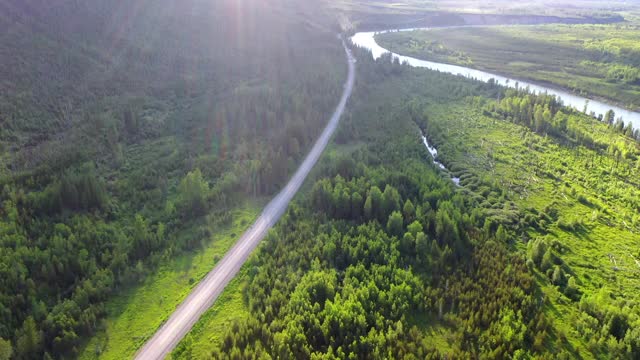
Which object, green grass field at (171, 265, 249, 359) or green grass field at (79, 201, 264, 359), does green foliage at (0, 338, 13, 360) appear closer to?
green grass field at (79, 201, 264, 359)

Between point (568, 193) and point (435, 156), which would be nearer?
point (568, 193)

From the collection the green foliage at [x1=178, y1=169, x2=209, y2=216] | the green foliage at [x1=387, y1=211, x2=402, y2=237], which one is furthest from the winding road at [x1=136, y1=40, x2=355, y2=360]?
the green foliage at [x1=387, y1=211, x2=402, y2=237]

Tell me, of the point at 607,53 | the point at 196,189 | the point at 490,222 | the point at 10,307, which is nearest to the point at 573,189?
the point at 490,222

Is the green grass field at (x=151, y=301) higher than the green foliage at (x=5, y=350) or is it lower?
lower

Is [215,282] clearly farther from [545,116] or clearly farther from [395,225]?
[545,116]

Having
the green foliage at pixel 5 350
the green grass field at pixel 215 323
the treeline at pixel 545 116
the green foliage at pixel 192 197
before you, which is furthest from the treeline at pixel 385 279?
the treeline at pixel 545 116

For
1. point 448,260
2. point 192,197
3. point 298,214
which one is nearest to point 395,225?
point 448,260

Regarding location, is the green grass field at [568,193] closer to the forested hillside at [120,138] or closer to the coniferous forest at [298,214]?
the coniferous forest at [298,214]

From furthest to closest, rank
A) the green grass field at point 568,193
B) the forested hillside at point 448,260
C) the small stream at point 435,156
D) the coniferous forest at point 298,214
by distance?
the small stream at point 435,156
the green grass field at point 568,193
the coniferous forest at point 298,214
the forested hillside at point 448,260
